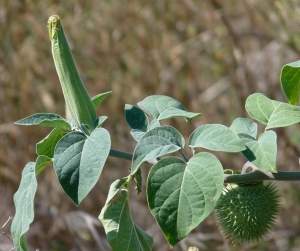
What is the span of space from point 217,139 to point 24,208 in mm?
436

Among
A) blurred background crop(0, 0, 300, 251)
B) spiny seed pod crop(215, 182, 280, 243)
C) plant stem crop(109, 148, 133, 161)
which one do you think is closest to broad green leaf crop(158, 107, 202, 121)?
plant stem crop(109, 148, 133, 161)

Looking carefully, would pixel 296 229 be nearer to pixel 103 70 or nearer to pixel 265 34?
pixel 265 34

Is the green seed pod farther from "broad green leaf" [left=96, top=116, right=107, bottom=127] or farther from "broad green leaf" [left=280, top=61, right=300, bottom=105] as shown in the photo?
"broad green leaf" [left=280, top=61, right=300, bottom=105]

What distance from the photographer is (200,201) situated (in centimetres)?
93

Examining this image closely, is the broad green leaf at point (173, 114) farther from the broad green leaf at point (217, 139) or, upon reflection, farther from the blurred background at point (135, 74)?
the blurred background at point (135, 74)

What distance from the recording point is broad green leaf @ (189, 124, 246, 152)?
3.22 feet

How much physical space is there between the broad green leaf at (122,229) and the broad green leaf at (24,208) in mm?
187

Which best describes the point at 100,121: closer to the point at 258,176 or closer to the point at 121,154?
the point at 121,154

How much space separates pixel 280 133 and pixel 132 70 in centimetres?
113

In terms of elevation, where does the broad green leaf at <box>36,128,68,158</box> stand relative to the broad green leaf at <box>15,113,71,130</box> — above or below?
below

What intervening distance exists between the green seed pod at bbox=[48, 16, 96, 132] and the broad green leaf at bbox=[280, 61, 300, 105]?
0.46 metres

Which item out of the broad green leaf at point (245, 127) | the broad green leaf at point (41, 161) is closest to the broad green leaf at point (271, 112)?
the broad green leaf at point (245, 127)

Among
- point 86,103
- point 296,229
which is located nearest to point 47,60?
point 296,229

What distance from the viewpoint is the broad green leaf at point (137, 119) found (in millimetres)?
1237
